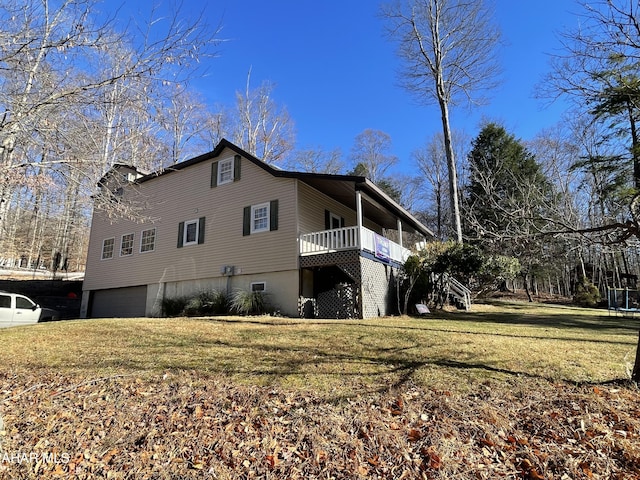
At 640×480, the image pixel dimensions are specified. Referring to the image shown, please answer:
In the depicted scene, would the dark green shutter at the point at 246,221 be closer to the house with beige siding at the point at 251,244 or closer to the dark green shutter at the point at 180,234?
the house with beige siding at the point at 251,244

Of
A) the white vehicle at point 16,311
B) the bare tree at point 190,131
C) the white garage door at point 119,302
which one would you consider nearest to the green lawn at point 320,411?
the white vehicle at point 16,311

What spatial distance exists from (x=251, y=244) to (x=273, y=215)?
1371 millimetres

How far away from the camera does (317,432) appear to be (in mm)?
3809

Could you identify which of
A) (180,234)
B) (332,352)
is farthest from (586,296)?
(180,234)

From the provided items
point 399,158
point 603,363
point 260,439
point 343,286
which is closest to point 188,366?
point 260,439

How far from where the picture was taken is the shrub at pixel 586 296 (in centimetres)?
2053

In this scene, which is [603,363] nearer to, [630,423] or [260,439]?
[630,423]

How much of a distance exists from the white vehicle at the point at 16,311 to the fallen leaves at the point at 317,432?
8744 mm

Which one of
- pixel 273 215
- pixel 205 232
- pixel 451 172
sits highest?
pixel 451 172

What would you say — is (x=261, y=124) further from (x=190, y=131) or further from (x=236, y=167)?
(x=236, y=167)

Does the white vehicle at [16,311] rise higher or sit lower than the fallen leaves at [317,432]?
higher

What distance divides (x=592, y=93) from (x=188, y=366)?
24.8 ft

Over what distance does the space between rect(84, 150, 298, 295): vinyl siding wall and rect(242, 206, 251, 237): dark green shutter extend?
0.17 meters

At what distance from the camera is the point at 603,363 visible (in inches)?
240
